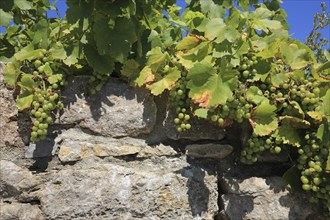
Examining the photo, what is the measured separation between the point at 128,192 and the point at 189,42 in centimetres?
62

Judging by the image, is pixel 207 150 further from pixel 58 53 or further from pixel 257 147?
pixel 58 53

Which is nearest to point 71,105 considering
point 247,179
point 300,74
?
point 247,179

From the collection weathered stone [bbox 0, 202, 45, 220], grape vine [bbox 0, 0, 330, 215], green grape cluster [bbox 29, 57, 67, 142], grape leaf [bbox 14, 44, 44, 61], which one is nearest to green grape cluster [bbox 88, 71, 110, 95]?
grape vine [bbox 0, 0, 330, 215]

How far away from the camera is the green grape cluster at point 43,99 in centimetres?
145

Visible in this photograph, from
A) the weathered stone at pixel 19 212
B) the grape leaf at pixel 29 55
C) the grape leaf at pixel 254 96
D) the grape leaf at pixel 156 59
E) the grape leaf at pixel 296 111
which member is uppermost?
the grape leaf at pixel 156 59

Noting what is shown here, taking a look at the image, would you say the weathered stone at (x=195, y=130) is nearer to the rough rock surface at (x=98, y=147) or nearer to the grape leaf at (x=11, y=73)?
the rough rock surface at (x=98, y=147)

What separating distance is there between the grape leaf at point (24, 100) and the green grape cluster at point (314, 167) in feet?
3.38

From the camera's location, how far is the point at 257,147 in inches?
58.1

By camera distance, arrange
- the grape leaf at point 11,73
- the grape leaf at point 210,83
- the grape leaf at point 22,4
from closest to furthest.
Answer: the grape leaf at point 210,83
the grape leaf at point 11,73
the grape leaf at point 22,4

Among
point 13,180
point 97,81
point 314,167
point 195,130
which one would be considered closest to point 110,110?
point 97,81

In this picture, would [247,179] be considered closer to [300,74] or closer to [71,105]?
[300,74]

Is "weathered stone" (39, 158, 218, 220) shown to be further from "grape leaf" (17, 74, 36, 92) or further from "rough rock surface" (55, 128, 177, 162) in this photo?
"grape leaf" (17, 74, 36, 92)

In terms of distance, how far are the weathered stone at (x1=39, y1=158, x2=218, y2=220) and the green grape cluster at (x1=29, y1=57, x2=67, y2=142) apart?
185 mm

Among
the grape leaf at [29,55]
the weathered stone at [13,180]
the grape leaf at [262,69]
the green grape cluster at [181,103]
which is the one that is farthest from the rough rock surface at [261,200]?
the grape leaf at [29,55]
